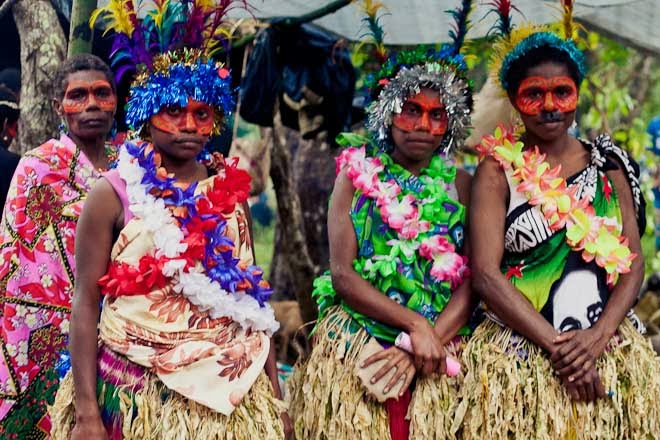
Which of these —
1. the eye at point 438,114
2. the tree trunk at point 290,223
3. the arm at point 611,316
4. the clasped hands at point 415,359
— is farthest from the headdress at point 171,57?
the tree trunk at point 290,223

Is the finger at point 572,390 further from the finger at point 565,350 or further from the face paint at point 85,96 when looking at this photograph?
the face paint at point 85,96

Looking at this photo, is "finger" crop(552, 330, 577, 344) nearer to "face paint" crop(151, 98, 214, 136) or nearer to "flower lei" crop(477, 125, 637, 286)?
"flower lei" crop(477, 125, 637, 286)

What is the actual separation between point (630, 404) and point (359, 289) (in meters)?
1.10

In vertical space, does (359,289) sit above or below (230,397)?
above

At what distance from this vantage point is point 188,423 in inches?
124

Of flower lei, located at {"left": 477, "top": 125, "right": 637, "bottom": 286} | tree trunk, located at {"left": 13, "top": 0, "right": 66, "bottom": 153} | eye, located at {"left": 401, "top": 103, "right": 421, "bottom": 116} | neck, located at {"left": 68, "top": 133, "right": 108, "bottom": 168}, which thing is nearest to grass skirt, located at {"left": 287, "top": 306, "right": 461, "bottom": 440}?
flower lei, located at {"left": 477, "top": 125, "right": 637, "bottom": 286}

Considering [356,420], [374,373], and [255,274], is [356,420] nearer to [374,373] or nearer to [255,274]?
[374,373]

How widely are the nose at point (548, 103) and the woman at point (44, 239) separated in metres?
1.74

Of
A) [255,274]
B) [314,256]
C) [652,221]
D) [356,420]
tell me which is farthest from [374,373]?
[652,221]

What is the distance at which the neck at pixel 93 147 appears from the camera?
Answer: 4.01 m

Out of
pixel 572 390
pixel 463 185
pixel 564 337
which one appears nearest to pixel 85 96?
pixel 463 185

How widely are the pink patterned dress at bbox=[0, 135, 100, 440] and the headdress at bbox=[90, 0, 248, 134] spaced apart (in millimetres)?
666

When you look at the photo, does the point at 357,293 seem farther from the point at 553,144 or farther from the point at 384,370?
the point at 553,144

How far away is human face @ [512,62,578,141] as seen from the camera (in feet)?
11.9
